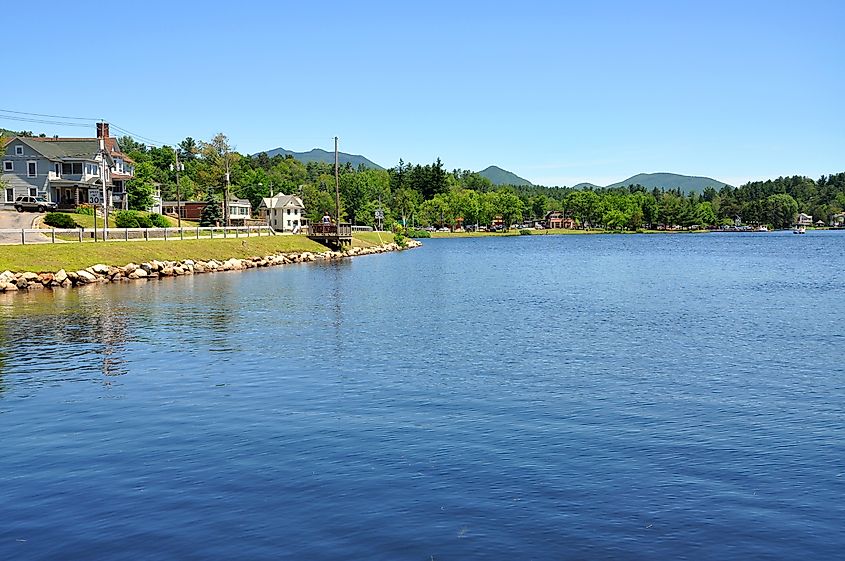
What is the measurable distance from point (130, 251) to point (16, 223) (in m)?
18.2

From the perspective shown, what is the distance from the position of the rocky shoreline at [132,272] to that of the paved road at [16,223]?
377 inches

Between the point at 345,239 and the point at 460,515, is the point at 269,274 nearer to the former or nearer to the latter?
the point at 345,239

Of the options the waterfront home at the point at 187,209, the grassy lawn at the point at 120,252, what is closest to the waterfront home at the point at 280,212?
the waterfront home at the point at 187,209

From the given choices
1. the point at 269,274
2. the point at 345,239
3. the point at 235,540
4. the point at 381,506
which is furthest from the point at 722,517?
the point at 345,239

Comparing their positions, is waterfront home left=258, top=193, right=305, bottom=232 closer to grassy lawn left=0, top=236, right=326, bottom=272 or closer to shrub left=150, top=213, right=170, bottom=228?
shrub left=150, top=213, right=170, bottom=228

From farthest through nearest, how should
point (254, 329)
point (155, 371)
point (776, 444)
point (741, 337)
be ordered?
point (254, 329), point (741, 337), point (155, 371), point (776, 444)

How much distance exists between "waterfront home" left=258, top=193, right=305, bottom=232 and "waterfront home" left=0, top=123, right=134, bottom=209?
65220 millimetres

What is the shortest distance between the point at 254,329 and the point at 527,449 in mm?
22893

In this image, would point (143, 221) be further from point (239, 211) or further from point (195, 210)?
point (239, 211)

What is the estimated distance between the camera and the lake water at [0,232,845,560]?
1336 centimetres

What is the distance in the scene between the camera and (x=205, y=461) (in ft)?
56.7

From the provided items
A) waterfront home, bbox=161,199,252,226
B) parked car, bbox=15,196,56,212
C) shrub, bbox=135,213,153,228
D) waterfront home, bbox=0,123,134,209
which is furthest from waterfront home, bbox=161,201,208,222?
shrub, bbox=135,213,153,228

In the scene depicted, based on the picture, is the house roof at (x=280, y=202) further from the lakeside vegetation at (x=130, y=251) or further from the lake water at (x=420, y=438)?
the lake water at (x=420, y=438)

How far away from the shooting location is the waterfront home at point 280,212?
7106 inches
